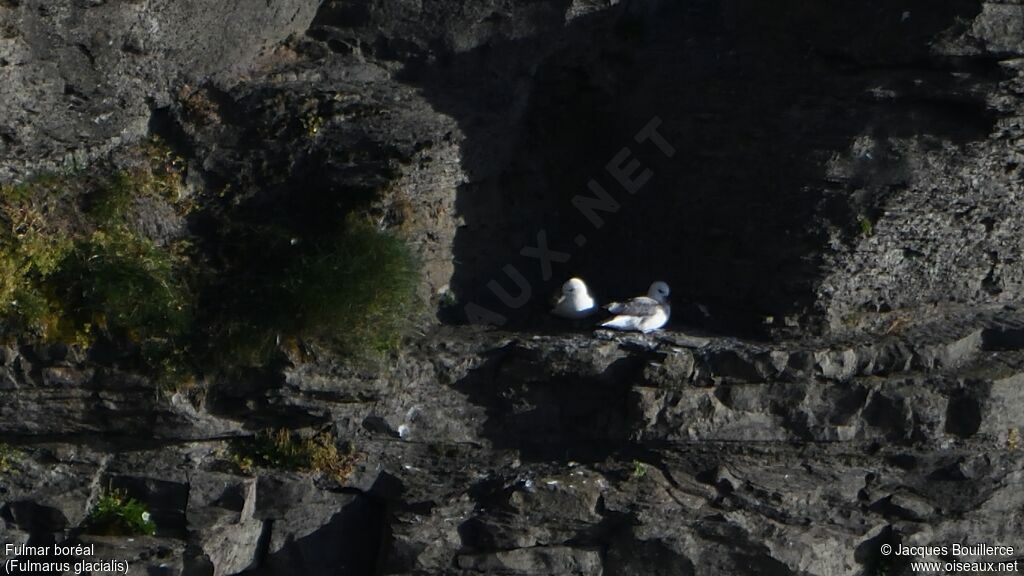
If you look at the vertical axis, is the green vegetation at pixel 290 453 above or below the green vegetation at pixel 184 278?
below

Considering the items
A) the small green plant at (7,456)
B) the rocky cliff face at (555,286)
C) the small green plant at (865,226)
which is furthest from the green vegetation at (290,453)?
the small green plant at (865,226)

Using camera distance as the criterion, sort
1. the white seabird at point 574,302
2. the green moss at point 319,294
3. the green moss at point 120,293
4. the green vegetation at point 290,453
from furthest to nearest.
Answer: the white seabird at point 574,302, the green vegetation at point 290,453, the green moss at point 319,294, the green moss at point 120,293

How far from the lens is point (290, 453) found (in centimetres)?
694

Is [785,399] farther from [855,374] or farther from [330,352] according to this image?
[330,352]

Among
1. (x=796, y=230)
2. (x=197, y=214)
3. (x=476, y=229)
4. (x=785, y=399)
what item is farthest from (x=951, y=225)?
(x=197, y=214)

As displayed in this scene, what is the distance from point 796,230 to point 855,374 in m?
0.88

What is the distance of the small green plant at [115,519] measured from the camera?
666 cm

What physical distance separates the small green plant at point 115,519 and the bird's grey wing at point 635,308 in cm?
279

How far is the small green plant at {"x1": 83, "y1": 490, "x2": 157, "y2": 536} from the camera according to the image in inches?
262

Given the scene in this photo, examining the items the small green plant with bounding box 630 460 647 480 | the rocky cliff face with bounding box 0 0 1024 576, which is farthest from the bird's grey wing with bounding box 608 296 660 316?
the small green plant with bounding box 630 460 647 480

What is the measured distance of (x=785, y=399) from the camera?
713 centimetres

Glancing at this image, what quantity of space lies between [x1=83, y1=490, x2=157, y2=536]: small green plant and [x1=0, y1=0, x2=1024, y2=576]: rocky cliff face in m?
0.07

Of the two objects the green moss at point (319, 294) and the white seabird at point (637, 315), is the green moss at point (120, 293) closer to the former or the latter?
the green moss at point (319, 294)

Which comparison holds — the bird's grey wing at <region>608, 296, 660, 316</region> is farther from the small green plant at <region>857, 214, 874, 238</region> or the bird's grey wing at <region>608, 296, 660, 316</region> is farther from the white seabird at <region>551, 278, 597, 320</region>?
the small green plant at <region>857, 214, 874, 238</region>
